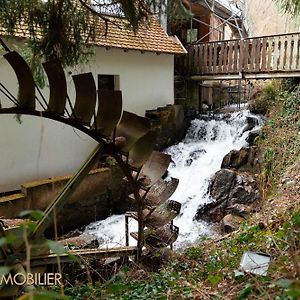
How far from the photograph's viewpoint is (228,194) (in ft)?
26.4

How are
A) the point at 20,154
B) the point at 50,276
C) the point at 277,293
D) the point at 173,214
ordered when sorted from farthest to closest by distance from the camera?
the point at 20,154 < the point at 173,214 < the point at 50,276 < the point at 277,293

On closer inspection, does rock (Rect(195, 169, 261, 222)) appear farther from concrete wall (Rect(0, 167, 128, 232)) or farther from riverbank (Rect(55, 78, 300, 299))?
concrete wall (Rect(0, 167, 128, 232))

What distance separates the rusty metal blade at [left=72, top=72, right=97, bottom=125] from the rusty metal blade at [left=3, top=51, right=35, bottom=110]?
0.47 meters

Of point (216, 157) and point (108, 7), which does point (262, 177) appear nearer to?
point (216, 157)

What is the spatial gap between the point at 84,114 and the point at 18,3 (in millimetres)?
1310

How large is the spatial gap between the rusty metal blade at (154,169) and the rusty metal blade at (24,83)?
1.84 meters

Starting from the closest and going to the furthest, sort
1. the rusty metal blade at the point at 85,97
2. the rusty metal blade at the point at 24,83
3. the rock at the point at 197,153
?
the rusty metal blade at the point at 24,83, the rusty metal blade at the point at 85,97, the rock at the point at 197,153

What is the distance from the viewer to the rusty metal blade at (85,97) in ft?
12.0

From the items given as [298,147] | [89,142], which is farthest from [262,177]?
[89,142]

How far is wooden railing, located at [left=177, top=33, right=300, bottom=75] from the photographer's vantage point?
915cm

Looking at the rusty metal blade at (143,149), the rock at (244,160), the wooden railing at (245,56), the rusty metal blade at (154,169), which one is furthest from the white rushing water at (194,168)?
the rusty metal blade at (143,149)

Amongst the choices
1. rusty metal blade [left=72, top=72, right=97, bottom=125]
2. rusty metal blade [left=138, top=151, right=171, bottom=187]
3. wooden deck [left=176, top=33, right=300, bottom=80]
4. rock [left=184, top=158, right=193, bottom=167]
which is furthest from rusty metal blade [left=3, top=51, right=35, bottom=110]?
wooden deck [left=176, top=33, right=300, bottom=80]

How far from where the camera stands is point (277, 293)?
6.38 ft

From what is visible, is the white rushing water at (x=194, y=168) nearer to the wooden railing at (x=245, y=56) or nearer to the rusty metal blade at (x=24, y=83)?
the wooden railing at (x=245, y=56)
